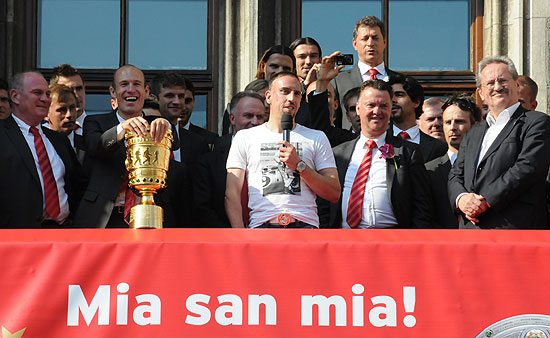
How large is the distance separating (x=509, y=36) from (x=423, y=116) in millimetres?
1400

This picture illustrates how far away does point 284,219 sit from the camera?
4.90m

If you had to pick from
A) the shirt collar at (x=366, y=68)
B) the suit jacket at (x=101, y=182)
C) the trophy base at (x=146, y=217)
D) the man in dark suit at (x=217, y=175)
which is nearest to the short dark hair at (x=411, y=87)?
the shirt collar at (x=366, y=68)

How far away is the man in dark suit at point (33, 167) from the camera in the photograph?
521 centimetres

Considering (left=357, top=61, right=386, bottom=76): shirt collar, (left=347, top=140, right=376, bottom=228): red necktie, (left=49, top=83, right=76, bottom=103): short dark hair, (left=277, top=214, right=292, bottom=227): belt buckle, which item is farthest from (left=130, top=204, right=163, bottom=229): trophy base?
(left=357, top=61, right=386, bottom=76): shirt collar

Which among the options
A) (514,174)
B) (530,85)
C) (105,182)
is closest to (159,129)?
(105,182)

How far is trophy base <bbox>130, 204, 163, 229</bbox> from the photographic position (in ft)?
12.9

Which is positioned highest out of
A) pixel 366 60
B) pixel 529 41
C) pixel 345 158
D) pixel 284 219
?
pixel 529 41

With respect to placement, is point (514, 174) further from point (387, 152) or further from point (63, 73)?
point (63, 73)

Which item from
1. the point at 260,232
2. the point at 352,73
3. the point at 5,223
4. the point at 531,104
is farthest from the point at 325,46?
the point at 260,232

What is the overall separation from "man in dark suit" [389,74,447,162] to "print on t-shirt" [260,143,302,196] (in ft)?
4.69

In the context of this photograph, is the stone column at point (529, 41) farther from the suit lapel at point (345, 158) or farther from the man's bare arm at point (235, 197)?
the man's bare arm at point (235, 197)

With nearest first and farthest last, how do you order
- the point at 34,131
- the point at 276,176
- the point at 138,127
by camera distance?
the point at 138,127, the point at 276,176, the point at 34,131

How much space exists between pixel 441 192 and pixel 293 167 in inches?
50.0

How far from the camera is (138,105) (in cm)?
569
